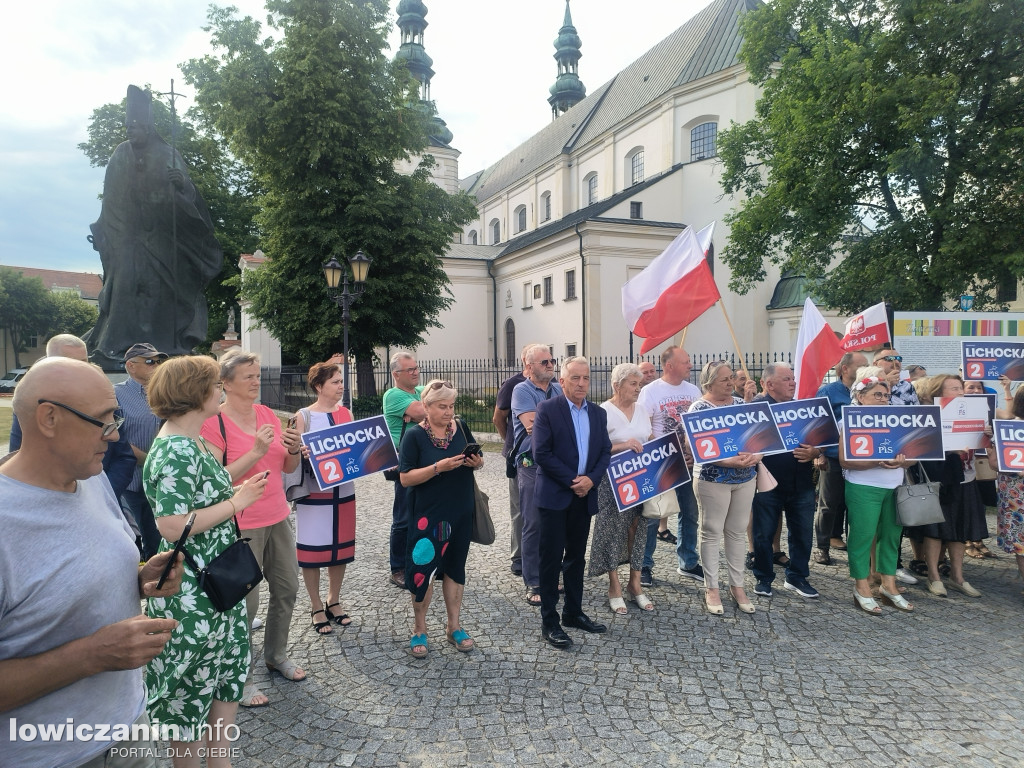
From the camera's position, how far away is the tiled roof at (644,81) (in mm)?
31688

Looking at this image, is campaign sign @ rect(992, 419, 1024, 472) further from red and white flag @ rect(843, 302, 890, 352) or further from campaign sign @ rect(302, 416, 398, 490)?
campaign sign @ rect(302, 416, 398, 490)

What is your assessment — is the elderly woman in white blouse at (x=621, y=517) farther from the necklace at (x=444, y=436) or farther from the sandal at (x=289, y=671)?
the sandal at (x=289, y=671)

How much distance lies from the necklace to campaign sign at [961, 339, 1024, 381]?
625 centimetres

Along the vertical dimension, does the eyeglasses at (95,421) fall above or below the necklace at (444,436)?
above

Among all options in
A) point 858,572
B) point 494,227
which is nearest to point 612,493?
point 858,572

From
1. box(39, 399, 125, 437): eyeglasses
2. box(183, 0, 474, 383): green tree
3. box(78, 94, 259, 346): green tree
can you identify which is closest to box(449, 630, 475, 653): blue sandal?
box(39, 399, 125, 437): eyeglasses

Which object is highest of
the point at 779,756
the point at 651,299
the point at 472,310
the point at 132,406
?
the point at 472,310

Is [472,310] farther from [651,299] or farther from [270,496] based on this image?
[270,496]

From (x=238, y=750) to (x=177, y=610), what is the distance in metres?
1.25

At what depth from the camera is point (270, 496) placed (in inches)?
146

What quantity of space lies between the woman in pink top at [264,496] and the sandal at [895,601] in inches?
177

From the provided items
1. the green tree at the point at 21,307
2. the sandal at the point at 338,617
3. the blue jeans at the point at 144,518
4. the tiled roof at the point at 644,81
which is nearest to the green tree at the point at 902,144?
the tiled roof at the point at 644,81

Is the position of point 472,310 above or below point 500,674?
above

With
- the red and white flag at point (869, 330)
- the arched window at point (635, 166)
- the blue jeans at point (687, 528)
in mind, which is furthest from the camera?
the arched window at point (635, 166)
